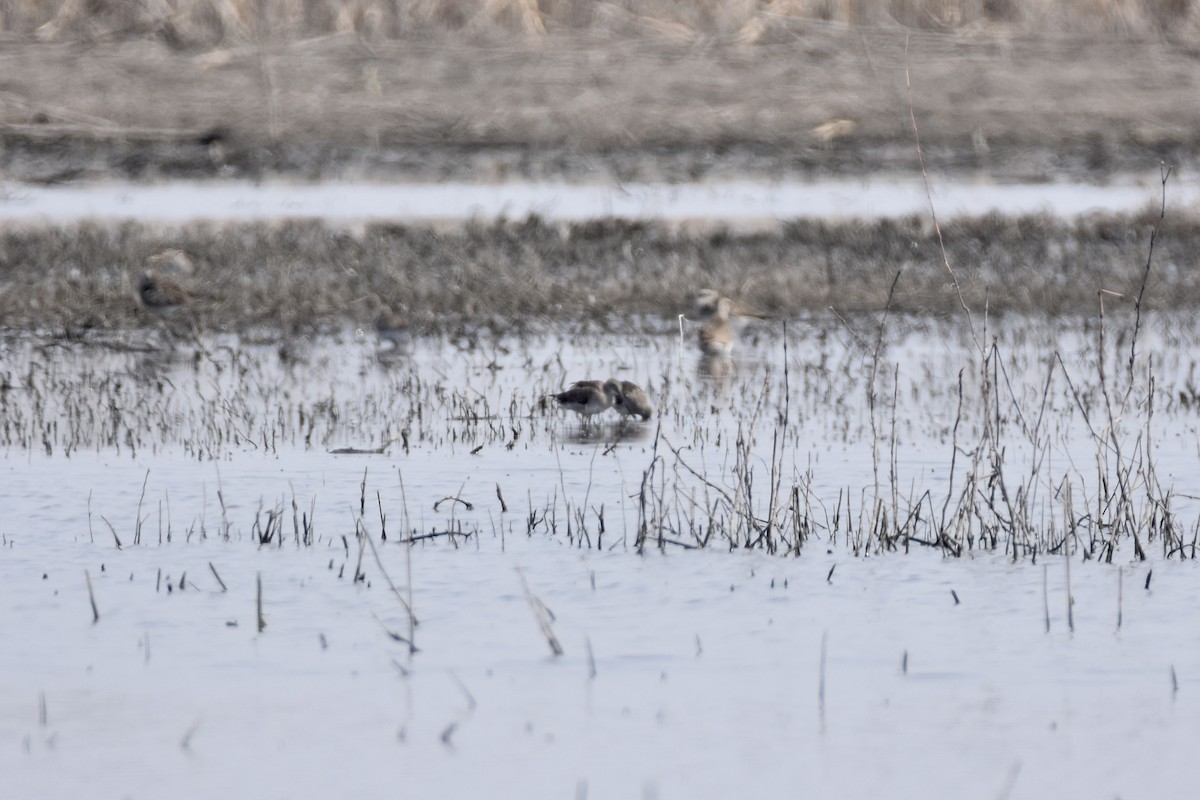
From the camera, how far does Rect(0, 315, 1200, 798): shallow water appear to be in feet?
12.5

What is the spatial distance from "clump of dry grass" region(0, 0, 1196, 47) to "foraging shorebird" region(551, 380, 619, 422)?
45.5ft

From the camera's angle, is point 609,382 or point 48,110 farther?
point 48,110

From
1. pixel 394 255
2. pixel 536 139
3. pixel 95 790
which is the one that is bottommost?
pixel 95 790

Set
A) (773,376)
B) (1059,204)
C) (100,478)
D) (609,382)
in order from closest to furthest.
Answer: (100,478)
(609,382)
(773,376)
(1059,204)

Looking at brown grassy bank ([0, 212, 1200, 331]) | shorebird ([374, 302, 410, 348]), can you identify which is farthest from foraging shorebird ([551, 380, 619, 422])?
brown grassy bank ([0, 212, 1200, 331])

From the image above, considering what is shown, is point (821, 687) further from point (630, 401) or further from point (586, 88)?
point (586, 88)

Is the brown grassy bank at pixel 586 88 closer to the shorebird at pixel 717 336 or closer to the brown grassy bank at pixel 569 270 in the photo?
the brown grassy bank at pixel 569 270

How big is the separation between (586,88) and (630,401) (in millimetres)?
12490

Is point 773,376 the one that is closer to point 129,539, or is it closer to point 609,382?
point 609,382

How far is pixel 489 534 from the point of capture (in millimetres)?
6066

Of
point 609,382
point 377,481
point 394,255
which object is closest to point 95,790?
point 377,481

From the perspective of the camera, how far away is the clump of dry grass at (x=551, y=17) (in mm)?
21375

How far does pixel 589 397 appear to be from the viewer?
8.28 m

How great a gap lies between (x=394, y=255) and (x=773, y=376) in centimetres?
537
